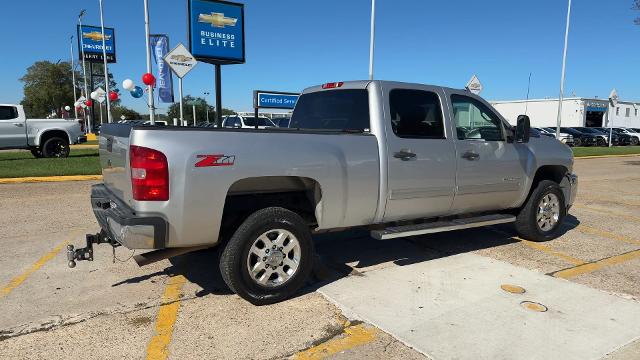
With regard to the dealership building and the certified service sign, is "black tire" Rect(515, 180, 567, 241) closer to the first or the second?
the certified service sign

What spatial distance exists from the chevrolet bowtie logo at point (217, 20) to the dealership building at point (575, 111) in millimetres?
39077

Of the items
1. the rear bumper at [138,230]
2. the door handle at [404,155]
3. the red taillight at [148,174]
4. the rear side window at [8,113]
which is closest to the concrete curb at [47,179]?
the rear side window at [8,113]

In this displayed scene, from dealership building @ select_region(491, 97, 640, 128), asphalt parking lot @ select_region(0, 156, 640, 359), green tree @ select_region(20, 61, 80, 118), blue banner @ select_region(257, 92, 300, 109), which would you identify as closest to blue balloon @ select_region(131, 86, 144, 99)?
blue banner @ select_region(257, 92, 300, 109)

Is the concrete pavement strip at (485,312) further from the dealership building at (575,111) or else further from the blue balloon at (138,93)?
the dealership building at (575,111)

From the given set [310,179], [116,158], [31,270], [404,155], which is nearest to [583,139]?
[404,155]

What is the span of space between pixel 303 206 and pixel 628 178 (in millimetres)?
12662

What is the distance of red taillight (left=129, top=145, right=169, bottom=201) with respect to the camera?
3.31 metres

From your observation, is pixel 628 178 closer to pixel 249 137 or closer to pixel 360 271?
pixel 360 271

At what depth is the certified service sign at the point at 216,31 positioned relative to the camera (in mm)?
15172

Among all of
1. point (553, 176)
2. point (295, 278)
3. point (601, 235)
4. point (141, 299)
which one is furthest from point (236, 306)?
point (601, 235)

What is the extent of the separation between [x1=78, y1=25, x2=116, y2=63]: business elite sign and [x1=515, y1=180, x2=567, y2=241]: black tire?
42.7 metres

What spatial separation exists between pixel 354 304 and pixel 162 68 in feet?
73.7

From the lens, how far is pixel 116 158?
152 inches

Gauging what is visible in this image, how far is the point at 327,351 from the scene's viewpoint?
3.14 m
